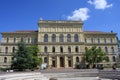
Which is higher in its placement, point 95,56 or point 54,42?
point 54,42

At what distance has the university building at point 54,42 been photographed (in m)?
58.6

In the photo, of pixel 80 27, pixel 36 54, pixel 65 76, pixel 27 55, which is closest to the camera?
pixel 65 76

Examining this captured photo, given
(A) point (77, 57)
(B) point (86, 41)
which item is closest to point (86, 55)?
(A) point (77, 57)

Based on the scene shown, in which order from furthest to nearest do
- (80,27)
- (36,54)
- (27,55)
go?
(80,27) → (36,54) → (27,55)

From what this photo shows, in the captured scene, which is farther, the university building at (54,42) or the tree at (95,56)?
the university building at (54,42)

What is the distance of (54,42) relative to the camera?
59844mm

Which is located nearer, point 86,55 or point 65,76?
point 65,76

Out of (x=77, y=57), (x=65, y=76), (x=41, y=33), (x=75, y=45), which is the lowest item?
(x=65, y=76)

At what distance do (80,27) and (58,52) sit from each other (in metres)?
10.7

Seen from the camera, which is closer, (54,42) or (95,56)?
(95,56)

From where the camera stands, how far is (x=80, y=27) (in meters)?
60.8

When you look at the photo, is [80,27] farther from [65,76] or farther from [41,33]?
[65,76]

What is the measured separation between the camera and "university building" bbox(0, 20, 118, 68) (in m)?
58.6

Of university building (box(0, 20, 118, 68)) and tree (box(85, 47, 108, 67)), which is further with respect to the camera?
university building (box(0, 20, 118, 68))
